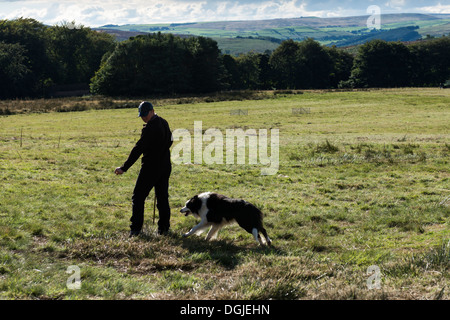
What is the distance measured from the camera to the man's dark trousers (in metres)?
8.76

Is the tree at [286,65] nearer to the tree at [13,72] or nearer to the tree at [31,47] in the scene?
the tree at [31,47]

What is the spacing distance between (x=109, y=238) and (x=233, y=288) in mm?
3412

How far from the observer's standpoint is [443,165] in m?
19.8

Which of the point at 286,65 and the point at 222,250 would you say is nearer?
the point at 222,250

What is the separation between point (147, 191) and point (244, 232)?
2709 mm

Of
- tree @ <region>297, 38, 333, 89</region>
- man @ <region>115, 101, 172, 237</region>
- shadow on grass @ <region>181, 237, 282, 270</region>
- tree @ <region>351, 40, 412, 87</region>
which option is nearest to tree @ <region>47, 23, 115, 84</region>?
tree @ <region>297, 38, 333, 89</region>

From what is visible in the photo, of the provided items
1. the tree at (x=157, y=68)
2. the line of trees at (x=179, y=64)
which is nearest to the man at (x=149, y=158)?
the tree at (x=157, y=68)

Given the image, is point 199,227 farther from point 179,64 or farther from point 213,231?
point 179,64

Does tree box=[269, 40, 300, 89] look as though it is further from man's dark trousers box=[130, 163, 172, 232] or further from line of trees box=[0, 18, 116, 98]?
man's dark trousers box=[130, 163, 172, 232]

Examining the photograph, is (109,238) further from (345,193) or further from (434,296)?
(345,193)
